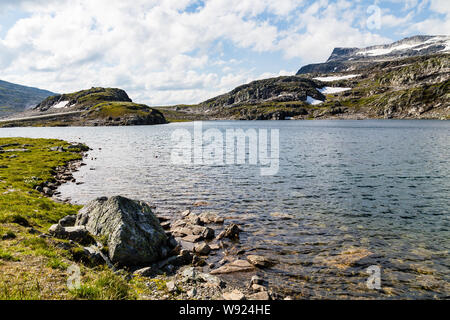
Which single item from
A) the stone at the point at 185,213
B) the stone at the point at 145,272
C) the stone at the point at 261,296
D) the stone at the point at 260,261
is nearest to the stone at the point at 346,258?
the stone at the point at 260,261

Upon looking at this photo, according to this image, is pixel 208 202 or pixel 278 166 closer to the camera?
pixel 208 202

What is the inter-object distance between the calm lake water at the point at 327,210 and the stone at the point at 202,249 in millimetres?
2902

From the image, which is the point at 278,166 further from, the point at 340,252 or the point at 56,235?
the point at 56,235

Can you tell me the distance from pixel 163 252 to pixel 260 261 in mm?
7021

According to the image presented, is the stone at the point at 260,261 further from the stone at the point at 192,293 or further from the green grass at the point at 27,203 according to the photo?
the green grass at the point at 27,203

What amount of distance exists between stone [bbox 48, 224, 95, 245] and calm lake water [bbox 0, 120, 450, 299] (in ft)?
35.6

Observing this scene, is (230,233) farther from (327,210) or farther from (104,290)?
(104,290)

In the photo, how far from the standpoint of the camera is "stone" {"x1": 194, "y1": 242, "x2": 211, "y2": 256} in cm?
1909

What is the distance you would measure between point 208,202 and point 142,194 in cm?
995

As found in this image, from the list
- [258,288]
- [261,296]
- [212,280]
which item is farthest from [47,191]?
[261,296]

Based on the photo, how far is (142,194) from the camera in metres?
34.1

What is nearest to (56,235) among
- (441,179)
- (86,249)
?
(86,249)

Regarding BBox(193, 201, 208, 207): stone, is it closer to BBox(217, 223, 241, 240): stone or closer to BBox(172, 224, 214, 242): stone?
BBox(172, 224, 214, 242): stone

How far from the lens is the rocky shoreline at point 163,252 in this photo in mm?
13844
